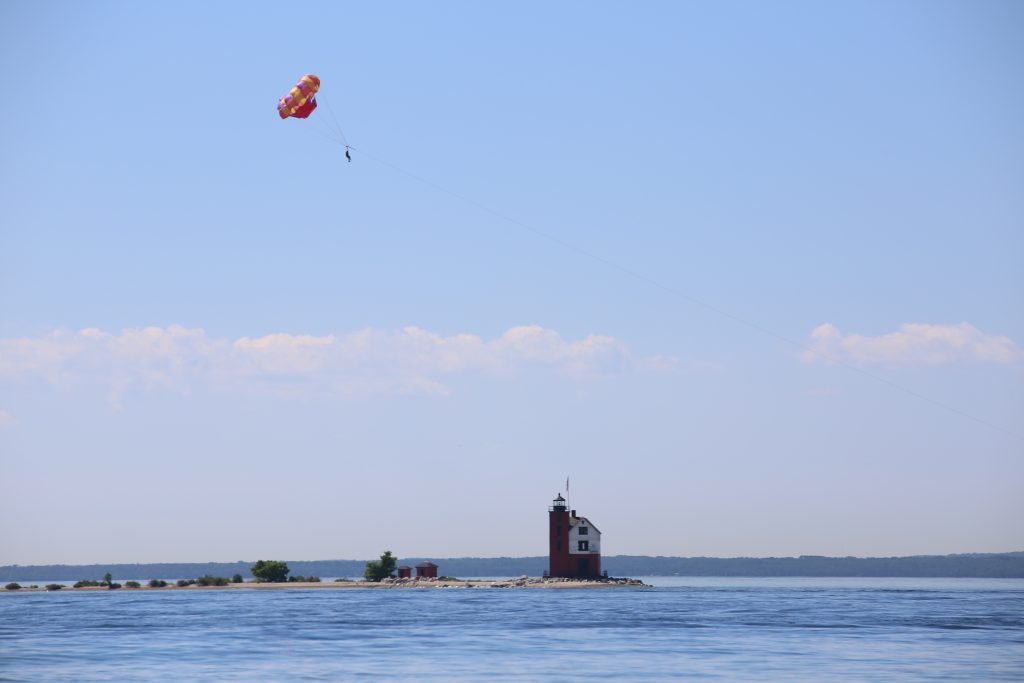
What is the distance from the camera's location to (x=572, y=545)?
455 feet

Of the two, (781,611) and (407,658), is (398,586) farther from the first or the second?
(407,658)

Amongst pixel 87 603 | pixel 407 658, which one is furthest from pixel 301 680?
pixel 87 603

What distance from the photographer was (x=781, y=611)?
3996 inches

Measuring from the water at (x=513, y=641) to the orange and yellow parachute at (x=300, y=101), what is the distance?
30.4m

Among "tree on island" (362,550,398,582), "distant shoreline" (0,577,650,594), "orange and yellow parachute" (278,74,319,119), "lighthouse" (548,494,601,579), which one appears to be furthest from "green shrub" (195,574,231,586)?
"orange and yellow parachute" (278,74,319,119)

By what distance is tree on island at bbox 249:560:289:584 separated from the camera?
163 metres

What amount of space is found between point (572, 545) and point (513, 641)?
2824 inches

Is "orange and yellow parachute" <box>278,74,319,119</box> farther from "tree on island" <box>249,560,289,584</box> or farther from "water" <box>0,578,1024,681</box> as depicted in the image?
"tree on island" <box>249,560,289,584</box>

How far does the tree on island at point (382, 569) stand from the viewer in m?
162

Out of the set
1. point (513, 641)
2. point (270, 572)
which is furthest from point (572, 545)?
point (513, 641)

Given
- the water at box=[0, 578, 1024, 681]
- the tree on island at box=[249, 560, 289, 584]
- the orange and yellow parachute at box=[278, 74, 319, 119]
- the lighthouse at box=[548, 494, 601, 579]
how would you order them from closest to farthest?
the water at box=[0, 578, 1024, 681] → the orange and yellow parachute at box=[278, 74, 319, 119] → the lighthouse at box=[548, 494, 601, 579] → the tree on island at box=[249, 560, 289, 584]

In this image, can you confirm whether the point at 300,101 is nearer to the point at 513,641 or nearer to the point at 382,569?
the point at 513,641

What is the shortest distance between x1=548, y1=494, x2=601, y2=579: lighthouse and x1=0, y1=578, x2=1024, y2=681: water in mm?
24644

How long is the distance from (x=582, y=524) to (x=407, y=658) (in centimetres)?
8104
